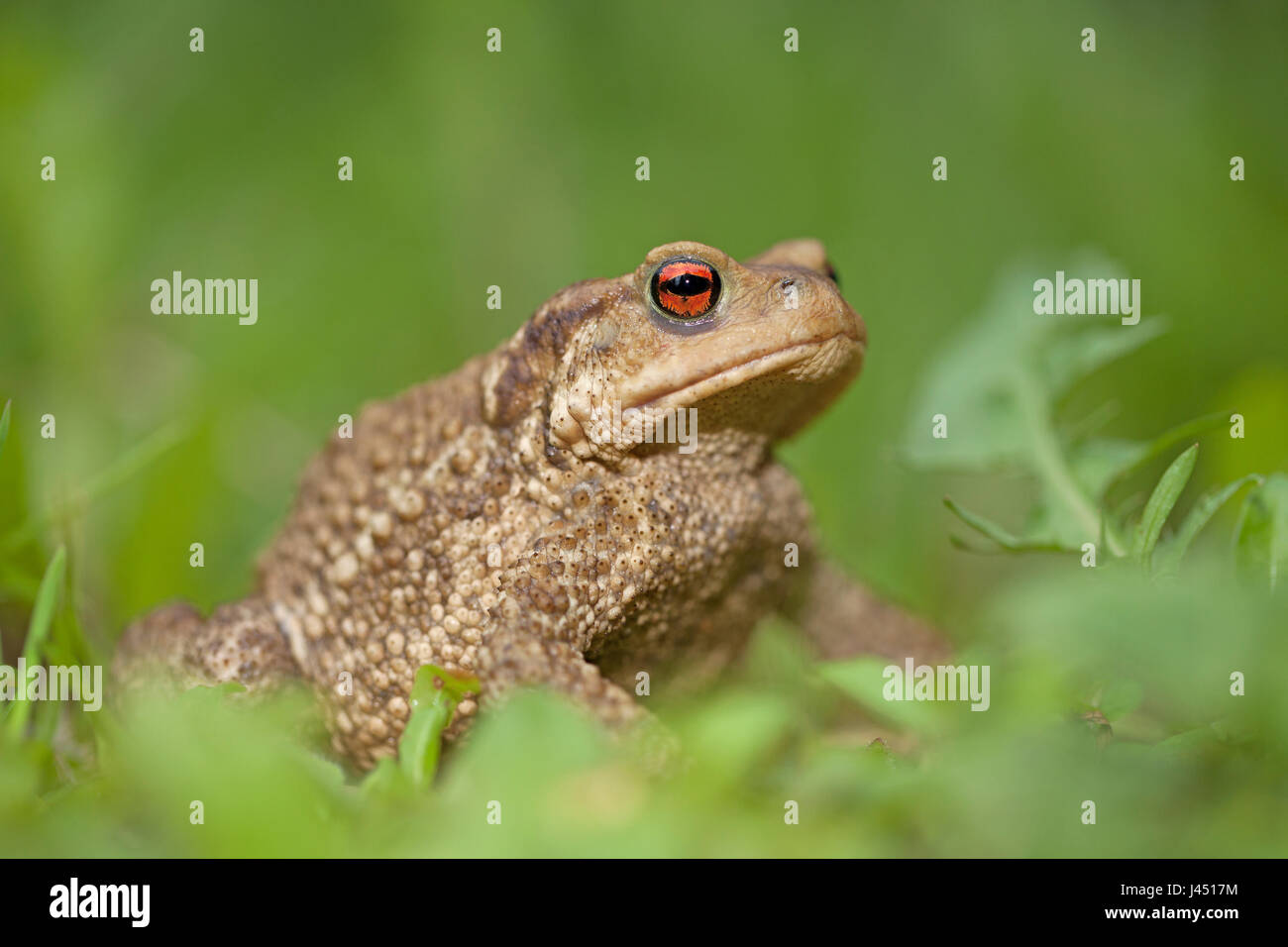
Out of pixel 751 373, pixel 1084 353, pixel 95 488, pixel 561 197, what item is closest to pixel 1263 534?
pixel 751 373

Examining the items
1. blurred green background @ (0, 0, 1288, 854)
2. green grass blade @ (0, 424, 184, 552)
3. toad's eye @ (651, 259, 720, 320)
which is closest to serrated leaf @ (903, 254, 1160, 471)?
toad's eye @ (651, 259, 720, 320)

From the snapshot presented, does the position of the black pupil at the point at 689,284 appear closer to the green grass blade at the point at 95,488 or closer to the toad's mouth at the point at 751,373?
the toad's mouth at the point at 751,373

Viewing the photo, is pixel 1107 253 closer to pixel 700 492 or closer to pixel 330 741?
pixel 700 492

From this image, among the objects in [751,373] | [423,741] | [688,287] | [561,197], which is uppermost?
[561,197]

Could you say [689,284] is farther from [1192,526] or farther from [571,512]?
[1192,526]

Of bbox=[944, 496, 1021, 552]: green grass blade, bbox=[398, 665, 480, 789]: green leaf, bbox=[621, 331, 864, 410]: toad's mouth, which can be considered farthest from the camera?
bbox=[621, 331, 864, 410]: toad's mouth

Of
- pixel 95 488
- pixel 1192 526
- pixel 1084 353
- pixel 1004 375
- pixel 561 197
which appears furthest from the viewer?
pixel 561 197

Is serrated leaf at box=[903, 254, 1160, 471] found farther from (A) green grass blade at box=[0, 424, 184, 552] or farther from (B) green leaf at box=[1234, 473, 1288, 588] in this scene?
(A) green grass blade at box=[0, 424, 184, 552]
